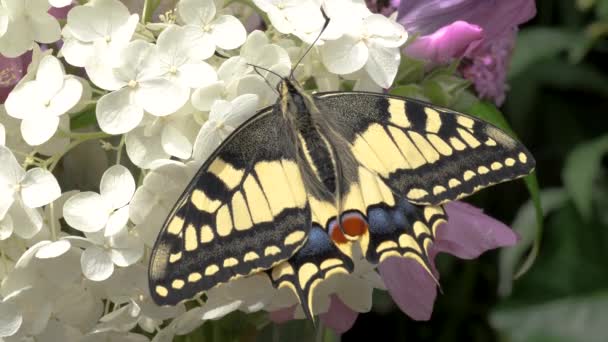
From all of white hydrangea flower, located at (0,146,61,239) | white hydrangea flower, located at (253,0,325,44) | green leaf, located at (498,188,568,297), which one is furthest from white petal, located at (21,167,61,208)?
green leaf, located at (498,188,568,297)

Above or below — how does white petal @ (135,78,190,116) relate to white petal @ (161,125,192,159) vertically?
above

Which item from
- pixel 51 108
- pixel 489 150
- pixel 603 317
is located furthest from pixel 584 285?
pixel 51 108

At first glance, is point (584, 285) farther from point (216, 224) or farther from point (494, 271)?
point (216, 224)

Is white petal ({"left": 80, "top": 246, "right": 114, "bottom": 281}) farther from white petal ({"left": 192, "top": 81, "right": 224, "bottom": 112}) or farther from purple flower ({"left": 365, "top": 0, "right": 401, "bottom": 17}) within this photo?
purple flower ({"left": 365, "top": 0, "right": 401, "bottom": 17})

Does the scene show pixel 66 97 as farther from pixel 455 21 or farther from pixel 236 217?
pixel 455 21

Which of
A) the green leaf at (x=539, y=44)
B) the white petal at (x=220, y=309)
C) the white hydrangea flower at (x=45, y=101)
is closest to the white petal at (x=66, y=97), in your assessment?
the white hydrangea flower at (x=45, y=101)

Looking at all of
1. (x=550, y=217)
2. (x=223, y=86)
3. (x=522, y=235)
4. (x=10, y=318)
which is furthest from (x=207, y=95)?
(x=550, y=217)
